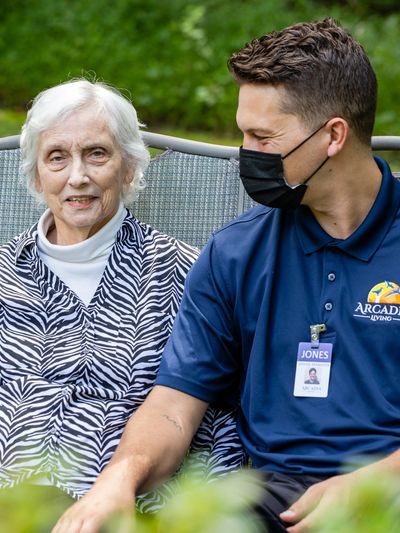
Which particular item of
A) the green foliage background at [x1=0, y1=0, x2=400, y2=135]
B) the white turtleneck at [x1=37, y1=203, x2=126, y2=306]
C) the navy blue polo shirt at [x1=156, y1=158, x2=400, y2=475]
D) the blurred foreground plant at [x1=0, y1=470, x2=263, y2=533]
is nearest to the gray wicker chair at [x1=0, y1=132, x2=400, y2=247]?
the white turtleneck at [x1=37, y1=203, x2=126, y2=306]

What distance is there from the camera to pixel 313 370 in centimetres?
258

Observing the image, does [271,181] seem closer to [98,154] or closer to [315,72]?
[315,72]

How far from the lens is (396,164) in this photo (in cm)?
840

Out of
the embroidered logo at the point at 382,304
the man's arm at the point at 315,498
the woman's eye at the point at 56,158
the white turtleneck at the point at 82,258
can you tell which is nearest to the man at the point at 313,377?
Answer: the embroidered logo at the point at 382,304

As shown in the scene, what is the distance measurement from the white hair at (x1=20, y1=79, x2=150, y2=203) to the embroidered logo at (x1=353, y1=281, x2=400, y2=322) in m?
1.11

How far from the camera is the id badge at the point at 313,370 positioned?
8.43ft

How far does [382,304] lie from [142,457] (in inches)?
28.5

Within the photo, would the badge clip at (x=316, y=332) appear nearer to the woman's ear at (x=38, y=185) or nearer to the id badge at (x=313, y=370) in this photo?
the id badge at (x=313, y=370)

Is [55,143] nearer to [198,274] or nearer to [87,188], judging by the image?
[87,188]

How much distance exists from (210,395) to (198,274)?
336 millimetres

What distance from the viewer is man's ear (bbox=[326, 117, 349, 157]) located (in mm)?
2639

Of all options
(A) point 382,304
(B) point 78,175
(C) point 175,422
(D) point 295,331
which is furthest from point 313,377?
(B) point 78,175

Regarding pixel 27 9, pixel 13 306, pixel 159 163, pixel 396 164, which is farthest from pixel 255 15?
A: pixel 13 306

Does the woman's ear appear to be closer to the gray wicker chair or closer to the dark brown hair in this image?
the gray wicker chair
